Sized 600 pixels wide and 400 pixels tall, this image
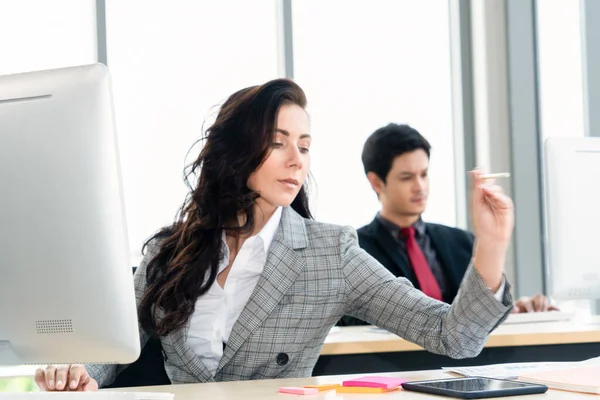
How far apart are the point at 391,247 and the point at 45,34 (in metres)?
2.31

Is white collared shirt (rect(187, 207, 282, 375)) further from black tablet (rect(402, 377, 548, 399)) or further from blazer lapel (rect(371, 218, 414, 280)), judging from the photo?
blazer lapel (rect(371, 218, 414, 280))

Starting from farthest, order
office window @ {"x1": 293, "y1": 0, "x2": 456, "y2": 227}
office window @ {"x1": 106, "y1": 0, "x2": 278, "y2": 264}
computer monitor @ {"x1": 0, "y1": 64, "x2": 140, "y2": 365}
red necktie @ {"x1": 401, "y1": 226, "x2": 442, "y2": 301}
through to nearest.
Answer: office window @ {"x1": 293, "y1": 0, "x2": 456, "y2": 227} < office window @ {"x1": 106, "y1": 0, "x2": 278, "y2": 264} < red necktie @ {"x1": 401, "y1": 226, "x2": 442, "y2": 301} < computer monitor @ {"x1": 0, "y1": 64, "x2": 140, "y2": 365}

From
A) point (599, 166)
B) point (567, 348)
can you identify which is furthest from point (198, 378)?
point (599, 166)

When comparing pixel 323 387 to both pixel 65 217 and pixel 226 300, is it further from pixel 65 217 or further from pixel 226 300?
pixel 65 217

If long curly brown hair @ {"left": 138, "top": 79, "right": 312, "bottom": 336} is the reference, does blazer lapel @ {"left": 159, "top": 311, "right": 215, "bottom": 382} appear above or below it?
below

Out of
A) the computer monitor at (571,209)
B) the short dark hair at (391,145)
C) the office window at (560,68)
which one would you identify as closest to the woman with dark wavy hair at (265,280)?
the computer monitor at (571,209)

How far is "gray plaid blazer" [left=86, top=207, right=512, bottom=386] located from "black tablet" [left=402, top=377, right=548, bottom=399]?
316mm

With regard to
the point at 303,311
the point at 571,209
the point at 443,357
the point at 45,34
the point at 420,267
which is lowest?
the point at 443,357

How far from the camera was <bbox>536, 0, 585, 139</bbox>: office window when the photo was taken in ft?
14.6

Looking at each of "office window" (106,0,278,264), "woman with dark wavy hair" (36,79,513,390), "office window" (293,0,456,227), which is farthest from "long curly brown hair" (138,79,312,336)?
"office window" (293,0,456,227)

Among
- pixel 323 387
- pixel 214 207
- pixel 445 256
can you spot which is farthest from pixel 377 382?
pixel 445 256

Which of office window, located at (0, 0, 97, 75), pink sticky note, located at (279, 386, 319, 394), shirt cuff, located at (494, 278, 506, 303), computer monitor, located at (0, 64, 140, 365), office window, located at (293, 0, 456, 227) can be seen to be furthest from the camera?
office window, located at (293, 0, 456, 227)

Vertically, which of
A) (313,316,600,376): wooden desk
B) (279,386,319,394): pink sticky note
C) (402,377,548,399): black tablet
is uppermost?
(402,377,548,399): black tablet

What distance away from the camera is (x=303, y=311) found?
2.02m
